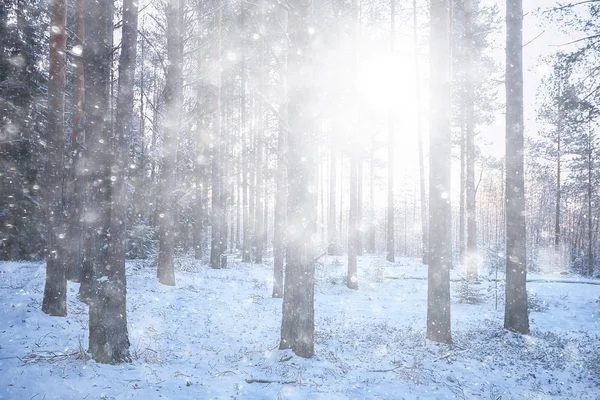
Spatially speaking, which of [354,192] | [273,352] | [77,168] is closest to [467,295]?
[354,192]

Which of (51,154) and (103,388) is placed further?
(51,154)

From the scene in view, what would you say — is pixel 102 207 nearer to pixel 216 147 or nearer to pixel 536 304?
pixel 216 147

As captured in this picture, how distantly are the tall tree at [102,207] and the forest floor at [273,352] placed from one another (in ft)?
1.48

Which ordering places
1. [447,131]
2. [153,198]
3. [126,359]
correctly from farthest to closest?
1. [153,198]
2. [447,131]
3. [126,359]

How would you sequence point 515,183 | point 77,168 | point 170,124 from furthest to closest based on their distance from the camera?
point 170,124 → point 515,183 → point 77,168

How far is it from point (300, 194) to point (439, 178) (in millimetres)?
3415

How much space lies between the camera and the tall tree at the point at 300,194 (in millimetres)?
6367

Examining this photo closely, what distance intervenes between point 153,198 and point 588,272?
95.7 feet

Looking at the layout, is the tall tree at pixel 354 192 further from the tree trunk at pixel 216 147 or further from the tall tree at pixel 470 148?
the tree trunk at pixel 216 147

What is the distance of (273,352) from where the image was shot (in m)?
6.48

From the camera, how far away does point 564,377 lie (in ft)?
20.7

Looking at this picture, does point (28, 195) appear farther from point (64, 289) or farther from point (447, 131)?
point (447, 131)

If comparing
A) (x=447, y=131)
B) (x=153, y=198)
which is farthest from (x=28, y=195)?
(x=447, y=131)

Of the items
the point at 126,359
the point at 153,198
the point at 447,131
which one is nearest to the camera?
the point at 126,359
